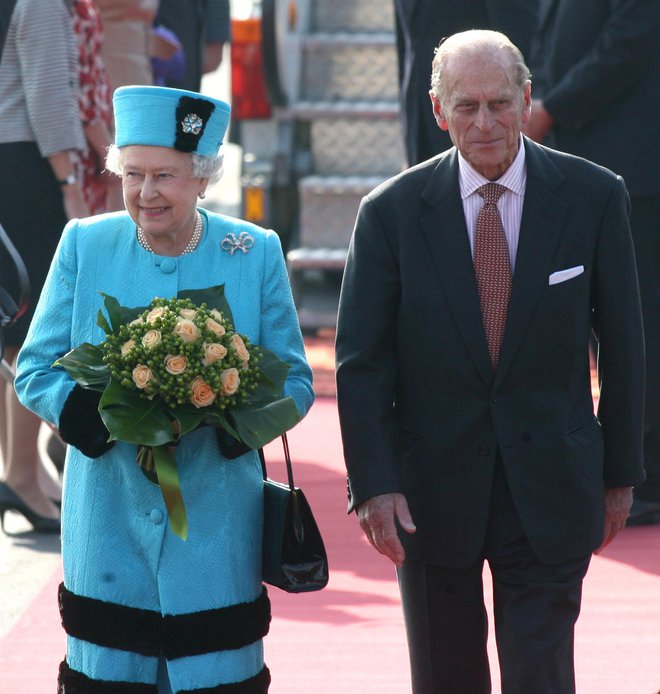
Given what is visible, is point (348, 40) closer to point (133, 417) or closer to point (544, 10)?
point (544, 10)

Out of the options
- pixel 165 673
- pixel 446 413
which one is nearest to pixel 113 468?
pixel 165 673

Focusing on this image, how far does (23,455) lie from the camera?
5836mm

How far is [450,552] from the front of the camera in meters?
3.53

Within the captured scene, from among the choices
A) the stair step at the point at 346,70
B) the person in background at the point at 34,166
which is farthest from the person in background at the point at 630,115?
the stair step at the point at 346,70

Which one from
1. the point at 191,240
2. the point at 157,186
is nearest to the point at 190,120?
the point at 157,186

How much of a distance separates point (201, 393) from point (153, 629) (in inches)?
22.8

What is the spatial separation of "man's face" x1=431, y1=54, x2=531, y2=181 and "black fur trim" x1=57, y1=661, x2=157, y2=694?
1.33 metres

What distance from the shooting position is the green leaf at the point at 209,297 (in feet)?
11.2

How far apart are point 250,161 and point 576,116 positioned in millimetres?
4291

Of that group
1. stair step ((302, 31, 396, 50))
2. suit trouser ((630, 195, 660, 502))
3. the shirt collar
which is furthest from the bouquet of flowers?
stair step ((302, 31, 396, 50))

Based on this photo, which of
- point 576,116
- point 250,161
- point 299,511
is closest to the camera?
point 299,511

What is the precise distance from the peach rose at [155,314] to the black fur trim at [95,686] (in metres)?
0.79

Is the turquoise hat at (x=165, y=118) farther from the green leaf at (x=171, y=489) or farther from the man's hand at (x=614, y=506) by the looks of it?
the man's hand at (x=614, y=506)

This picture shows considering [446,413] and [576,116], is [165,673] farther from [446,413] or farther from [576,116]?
[576,116]
